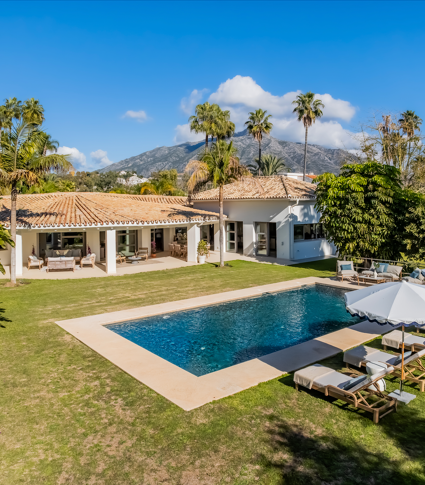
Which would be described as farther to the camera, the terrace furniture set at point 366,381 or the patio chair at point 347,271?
the patio chair at point 347,271

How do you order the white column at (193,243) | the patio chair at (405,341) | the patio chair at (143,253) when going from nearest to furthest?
the patio chair at (405,341) → the white column at (193,243) → the patio chair at (143,253)

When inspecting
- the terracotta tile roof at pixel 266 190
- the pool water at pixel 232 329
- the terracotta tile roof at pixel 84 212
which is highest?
the terracotta tile roof at pixel 266 190

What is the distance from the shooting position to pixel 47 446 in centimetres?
593

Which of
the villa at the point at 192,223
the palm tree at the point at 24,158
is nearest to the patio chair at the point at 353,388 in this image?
the palm tree at the point at 24,158

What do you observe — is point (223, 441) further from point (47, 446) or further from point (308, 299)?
point (308, 299)

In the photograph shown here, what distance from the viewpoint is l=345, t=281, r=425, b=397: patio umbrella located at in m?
6.75

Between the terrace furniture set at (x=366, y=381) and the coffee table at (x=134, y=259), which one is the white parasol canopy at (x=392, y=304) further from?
the coffee table at (x=134, y=259)

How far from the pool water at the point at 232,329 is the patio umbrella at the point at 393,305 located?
3709 mm

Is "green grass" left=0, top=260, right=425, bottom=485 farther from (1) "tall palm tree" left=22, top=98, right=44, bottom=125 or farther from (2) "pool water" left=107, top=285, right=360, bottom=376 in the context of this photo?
(1) "tall palm tree" left=22, top=98, right=44, bottom=125

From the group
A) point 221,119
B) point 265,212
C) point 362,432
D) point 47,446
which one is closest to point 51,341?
point 47,446

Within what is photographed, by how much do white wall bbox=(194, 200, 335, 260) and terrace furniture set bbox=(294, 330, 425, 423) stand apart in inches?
721

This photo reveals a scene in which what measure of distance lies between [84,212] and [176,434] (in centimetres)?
2037

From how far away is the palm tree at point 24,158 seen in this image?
1645 cm

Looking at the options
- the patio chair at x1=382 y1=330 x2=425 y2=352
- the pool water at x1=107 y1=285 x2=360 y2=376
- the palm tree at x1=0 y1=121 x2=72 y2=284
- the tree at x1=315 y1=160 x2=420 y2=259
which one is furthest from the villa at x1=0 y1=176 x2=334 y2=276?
the patio chair at x1=382 y1=330 x2=425 y2=352
